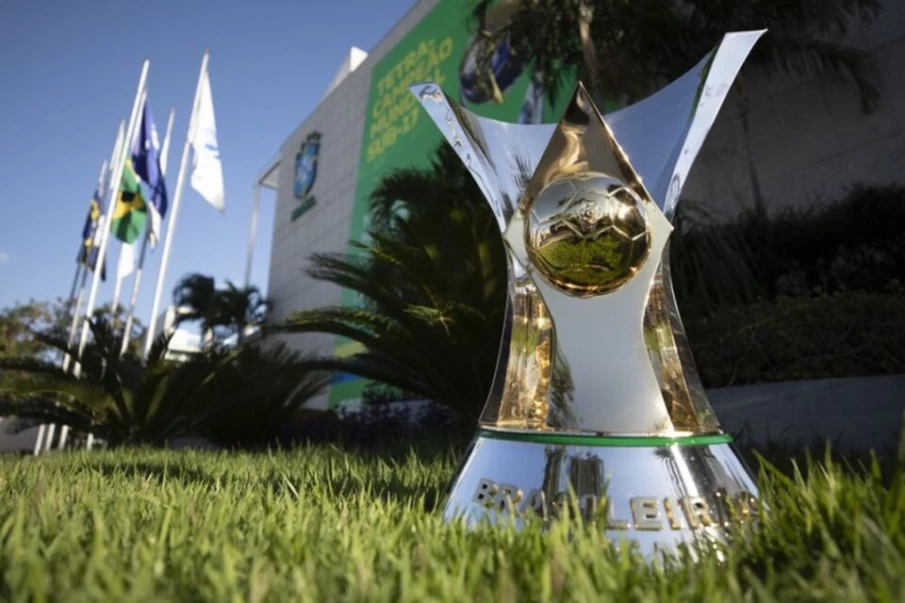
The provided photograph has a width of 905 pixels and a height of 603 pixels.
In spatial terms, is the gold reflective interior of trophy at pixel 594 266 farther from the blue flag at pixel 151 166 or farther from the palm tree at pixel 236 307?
the palm tree at pixel 236 307

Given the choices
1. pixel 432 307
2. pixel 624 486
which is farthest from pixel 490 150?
pixel 432 307

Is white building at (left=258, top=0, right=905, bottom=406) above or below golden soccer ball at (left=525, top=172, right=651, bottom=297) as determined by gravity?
above

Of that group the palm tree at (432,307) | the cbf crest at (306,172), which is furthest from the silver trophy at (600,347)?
the cbf crest at (306,172)

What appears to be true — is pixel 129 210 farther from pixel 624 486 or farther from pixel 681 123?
pixel 624 486

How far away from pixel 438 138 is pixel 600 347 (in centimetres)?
1702

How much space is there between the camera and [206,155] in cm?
1178

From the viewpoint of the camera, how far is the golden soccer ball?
1.62m

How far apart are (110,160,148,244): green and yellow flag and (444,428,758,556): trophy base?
1216 centimetres

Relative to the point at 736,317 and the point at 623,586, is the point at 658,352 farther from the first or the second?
the point at 736,317

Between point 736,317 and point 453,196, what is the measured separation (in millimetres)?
3506

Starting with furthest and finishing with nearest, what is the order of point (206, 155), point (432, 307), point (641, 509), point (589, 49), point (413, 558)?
point (206, 155)
point (589, 49)
point (432, 307)
point (641, 509)
point (413, 558)

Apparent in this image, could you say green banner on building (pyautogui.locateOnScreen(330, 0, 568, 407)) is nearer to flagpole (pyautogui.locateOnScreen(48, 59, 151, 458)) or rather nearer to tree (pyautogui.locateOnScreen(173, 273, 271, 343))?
flagpole (pyautogui.locateOnScreen(48, 59, 151, 458))

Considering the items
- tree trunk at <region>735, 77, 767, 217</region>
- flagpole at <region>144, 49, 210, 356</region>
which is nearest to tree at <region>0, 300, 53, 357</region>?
flagpole at <region>144, 49, 210, 356</region>

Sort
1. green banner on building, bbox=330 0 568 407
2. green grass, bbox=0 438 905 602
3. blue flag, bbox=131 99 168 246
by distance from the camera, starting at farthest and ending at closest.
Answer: green banner on building, bbox=330 0 568 407 < blue flag, bbox=131 99 168 246 < green grass, bbox=0 438 905 602
